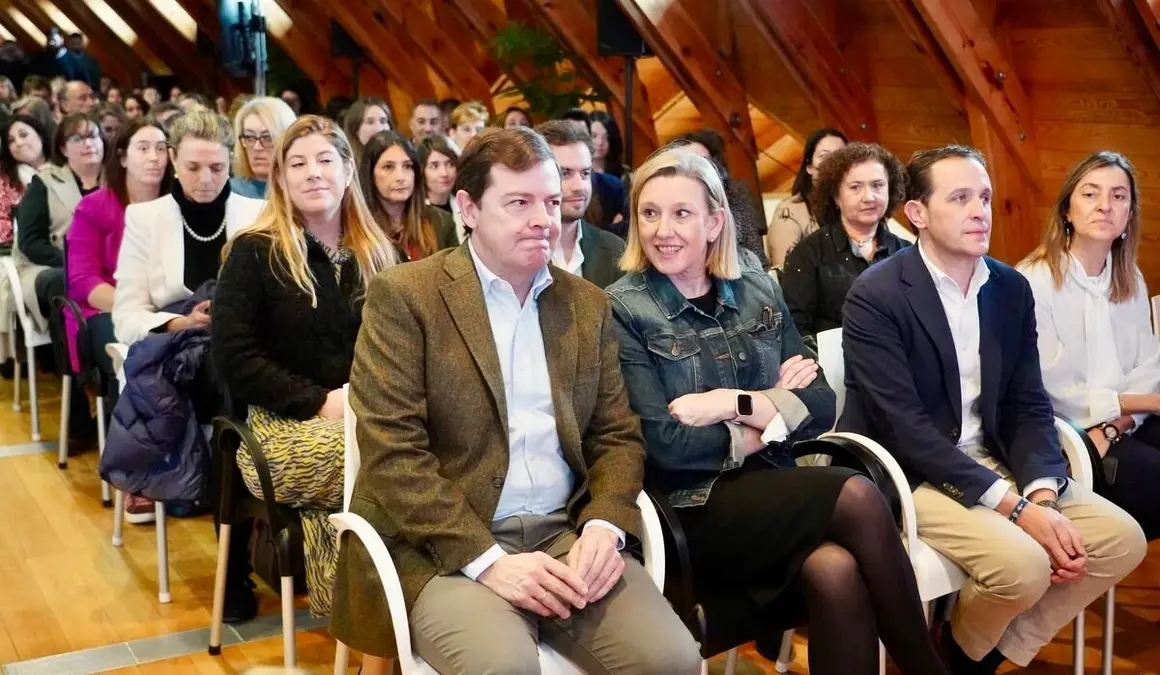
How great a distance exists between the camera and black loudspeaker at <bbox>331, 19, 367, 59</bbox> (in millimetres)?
10242

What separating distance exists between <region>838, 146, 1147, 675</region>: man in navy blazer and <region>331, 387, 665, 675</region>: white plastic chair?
0.73 metres

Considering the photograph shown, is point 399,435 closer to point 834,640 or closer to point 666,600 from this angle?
point 666,600

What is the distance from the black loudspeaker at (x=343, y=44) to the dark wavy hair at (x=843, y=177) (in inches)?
278

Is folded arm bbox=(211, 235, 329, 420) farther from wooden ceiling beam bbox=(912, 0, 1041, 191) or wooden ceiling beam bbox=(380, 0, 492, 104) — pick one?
wooden ceiling beam bbox=(380, 0, 492, 104)

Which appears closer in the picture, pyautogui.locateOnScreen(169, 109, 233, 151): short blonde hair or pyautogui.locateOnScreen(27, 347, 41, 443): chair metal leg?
pyautogui.locateOnScreen(169, 109, 233, 151): short blonde hair

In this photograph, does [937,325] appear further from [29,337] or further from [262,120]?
[29,337]

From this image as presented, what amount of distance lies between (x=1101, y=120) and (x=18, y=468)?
4460mm

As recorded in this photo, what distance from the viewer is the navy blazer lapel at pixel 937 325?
283cm

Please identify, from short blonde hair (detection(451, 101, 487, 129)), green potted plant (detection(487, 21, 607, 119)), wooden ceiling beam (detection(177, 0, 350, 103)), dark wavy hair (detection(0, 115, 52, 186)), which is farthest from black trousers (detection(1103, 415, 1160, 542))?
wooden ceiling beam (detection(177, 0, 350, 103))

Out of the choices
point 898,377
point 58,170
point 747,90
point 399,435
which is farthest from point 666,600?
point 747,90

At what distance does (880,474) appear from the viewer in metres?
2.70

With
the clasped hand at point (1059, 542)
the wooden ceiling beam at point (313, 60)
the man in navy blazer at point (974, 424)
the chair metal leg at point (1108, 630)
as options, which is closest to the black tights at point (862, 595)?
the man in navy blazer at point (974, 424)

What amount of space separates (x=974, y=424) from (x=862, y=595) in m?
0.70

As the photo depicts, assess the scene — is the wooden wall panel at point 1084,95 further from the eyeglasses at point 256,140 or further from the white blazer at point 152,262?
the white blazer at point 152,262
